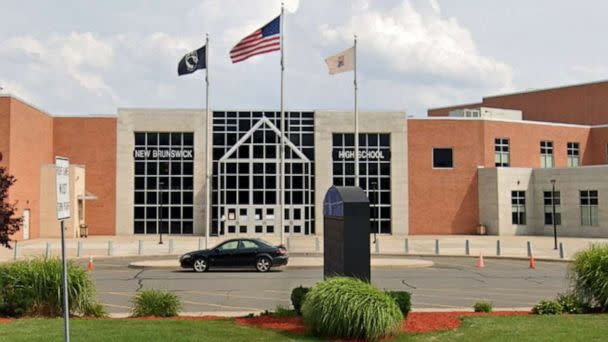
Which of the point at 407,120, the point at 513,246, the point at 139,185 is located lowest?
the point at 513,246

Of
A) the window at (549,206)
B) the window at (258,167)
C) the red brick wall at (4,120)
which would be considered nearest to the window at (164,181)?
the window at (258,167)

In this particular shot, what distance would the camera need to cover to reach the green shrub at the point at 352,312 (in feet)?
35.6

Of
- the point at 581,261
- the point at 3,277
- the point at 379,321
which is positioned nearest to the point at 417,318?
the point at 379,321

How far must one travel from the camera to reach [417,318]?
13.1 m

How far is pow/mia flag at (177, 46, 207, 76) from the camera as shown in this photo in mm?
34219

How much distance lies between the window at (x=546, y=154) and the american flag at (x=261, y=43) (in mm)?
39276

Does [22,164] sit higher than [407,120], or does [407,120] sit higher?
[407,120]

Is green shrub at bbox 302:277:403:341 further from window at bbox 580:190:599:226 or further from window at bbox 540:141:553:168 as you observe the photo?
window at bbox 540:141:553:168

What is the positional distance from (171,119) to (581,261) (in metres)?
46.5

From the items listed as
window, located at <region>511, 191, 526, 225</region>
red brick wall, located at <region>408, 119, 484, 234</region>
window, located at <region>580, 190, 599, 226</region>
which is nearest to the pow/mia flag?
red brick wall, located at <region>408, 119, 484, 234</region>

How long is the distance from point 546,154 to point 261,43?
40.3 metres

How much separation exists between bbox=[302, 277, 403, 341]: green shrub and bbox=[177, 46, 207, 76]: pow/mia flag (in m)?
24.6

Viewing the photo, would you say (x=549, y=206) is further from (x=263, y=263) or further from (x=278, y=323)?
(x=278, y=323)

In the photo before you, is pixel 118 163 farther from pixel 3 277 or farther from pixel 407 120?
pixel 3 277
